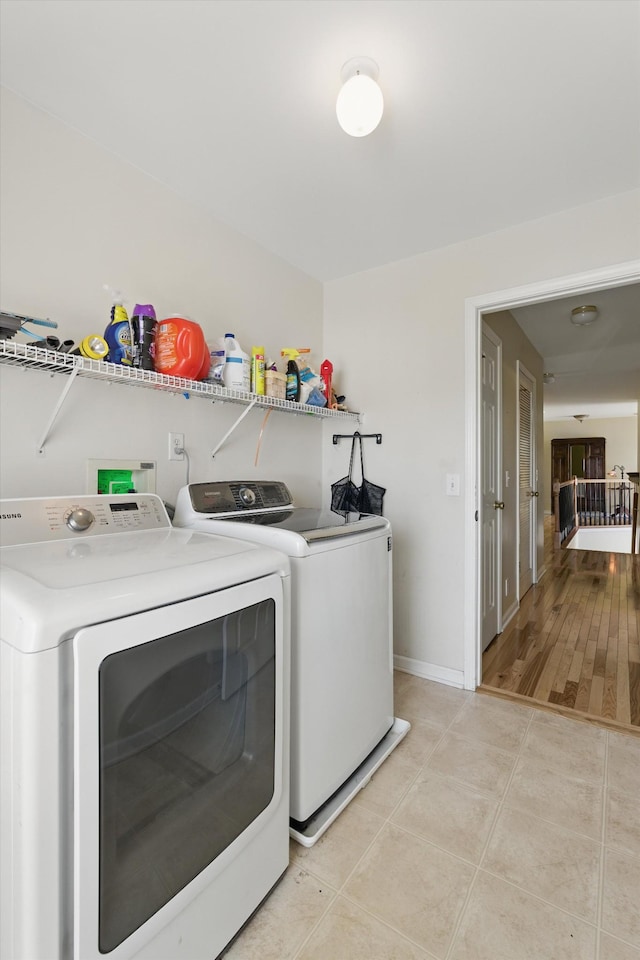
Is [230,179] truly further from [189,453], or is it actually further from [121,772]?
[121,772]

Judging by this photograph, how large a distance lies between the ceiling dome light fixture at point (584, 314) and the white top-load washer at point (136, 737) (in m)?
3.16

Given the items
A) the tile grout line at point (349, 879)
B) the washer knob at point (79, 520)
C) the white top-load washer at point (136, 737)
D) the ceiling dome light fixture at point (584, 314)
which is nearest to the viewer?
the white top-load washer at point (136, 737)

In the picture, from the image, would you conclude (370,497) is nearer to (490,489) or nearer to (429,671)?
(490,489)

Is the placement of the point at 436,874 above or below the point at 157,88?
below

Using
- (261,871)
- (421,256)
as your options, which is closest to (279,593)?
(261,871)

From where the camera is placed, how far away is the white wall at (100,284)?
1422 millimetres

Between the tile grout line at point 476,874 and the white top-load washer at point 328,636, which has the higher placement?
the white top-load washer at point 328,636

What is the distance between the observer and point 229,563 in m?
1.09

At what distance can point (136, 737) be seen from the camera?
0.87m

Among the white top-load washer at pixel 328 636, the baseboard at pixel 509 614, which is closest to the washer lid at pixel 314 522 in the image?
the white top-load washer at pixel 328 636

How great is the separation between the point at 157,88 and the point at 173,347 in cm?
79

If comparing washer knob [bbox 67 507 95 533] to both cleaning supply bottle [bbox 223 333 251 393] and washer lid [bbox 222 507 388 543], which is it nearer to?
washer lid [bbox 222 507 388 543]

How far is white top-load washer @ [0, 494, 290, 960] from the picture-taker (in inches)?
29.0

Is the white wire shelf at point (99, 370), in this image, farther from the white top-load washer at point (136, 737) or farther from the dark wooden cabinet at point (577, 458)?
the dark wooden cabinet at point (577, 458)
